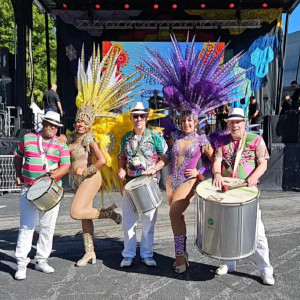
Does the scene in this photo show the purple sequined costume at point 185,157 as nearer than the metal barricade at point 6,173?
Yes

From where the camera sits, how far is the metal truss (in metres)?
12.1

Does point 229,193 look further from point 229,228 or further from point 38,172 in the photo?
point 38,172

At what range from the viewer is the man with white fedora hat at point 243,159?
3449mm

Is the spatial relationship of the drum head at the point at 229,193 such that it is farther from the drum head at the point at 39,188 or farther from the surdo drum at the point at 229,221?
the drum head at the point at 39,188

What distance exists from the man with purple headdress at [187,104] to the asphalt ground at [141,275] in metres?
0.31

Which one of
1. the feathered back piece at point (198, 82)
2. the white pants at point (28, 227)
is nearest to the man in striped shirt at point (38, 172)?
the white pants at point (28, 227)

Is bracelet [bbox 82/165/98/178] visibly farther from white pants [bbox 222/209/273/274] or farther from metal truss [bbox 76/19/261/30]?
metal truss [bbox 76/19/261/30]

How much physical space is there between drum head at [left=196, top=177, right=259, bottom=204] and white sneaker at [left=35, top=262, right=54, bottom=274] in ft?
5.75

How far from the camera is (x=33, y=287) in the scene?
344 cm

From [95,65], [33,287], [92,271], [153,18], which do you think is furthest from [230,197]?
[153,18]

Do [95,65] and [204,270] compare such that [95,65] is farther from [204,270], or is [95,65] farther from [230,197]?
[204,270]

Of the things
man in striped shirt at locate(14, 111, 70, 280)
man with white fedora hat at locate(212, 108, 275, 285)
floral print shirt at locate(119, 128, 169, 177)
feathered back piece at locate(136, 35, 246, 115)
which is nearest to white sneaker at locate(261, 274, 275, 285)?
man with white fedora hat at locate(212, 108, 275, 285)

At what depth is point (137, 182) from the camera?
12.1ft

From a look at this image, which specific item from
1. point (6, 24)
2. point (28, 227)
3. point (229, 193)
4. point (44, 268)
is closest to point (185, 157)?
point (229, 193)
